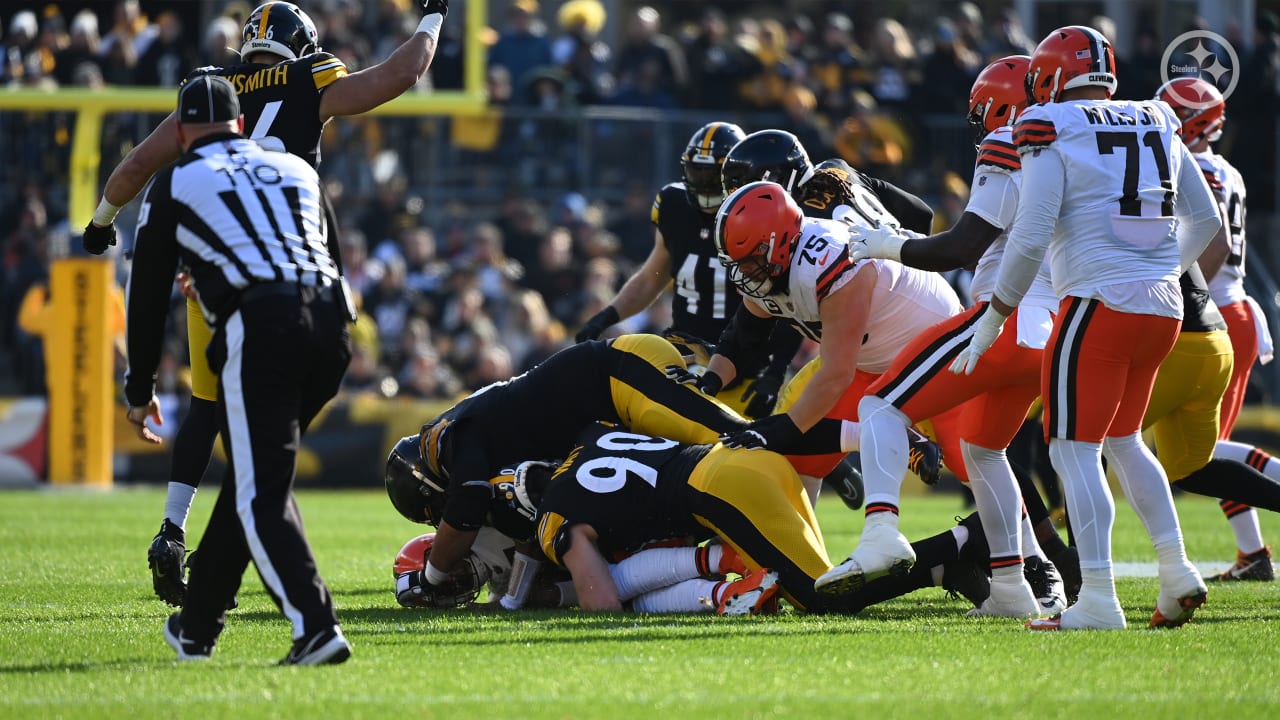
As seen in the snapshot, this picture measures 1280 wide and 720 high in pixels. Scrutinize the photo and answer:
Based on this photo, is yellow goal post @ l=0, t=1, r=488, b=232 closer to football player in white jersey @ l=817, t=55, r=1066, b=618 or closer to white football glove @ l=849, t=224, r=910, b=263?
football player in white jersey @ l=817, t=55, r=1066, b=618

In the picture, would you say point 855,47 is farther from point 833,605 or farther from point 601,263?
point 833,605

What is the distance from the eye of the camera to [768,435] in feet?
19.9

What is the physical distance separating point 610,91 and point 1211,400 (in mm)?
11486

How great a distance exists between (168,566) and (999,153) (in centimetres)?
330

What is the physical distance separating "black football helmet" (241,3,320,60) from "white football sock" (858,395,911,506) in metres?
2.82

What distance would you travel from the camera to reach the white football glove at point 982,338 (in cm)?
547

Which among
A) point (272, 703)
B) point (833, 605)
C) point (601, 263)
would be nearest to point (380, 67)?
point (833, 605)

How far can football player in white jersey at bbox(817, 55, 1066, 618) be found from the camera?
551 centimetres

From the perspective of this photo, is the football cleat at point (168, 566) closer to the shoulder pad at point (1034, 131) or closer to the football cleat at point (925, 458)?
the football cleat at point (925, 458)

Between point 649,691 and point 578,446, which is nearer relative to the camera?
point 649,691

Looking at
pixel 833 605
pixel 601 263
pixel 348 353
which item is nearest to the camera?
pixel 348 353

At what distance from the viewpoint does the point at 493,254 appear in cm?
1630

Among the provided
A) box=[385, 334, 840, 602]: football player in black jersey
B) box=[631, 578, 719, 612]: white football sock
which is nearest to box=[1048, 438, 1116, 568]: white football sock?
box=[385, 334, 840, 602]: football player in black jersey

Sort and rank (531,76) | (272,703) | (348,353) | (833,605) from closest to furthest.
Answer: (272,703) < (348,353) < (833,605) < (531,76)
